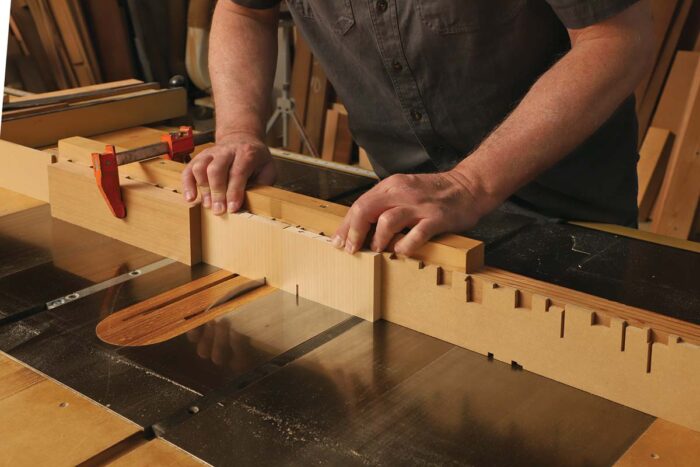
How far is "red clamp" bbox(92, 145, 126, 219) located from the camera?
5.31 feet

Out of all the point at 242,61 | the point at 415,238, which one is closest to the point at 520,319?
the point at 415,238

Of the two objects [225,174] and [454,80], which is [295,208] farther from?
[454,80]

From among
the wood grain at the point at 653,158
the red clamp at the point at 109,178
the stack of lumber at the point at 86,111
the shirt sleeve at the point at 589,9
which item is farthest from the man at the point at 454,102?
the wood grain at the point at 653,158

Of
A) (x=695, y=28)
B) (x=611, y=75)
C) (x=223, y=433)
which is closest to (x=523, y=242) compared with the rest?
(x=611, y=75)

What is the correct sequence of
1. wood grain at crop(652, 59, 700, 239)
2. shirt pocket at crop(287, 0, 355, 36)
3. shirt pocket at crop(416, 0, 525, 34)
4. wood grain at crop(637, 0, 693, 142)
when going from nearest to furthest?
1. shirt pocket at crop(416, 0, 525, 34)
2. shirt pocket at crop(287, 0, 355, 36)
3. wood grain at crop(652, 59, 700, 239)
4. wood grain at crop(637, 0, 693, 142)

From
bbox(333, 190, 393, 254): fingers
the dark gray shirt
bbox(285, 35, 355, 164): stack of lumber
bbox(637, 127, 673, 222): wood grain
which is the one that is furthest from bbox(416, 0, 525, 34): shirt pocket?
bbox(285, 35, 355, 164): stack of lumber

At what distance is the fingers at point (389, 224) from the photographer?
1.33 m

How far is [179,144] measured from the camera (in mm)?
1812

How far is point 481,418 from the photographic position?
109 centimetres

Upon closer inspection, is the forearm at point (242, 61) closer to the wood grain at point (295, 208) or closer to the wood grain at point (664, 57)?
the wood grain at point (295, 208)

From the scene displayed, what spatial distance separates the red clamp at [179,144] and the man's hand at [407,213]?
1.94 feet

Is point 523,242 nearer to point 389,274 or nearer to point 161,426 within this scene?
point 389,274

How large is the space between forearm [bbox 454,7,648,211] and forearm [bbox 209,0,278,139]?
2.12 feet

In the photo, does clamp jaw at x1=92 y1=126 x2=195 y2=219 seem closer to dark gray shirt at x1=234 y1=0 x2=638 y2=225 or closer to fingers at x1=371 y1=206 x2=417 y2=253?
dark gray shirt at x1=234 y1=0 x2=638 y2=225
